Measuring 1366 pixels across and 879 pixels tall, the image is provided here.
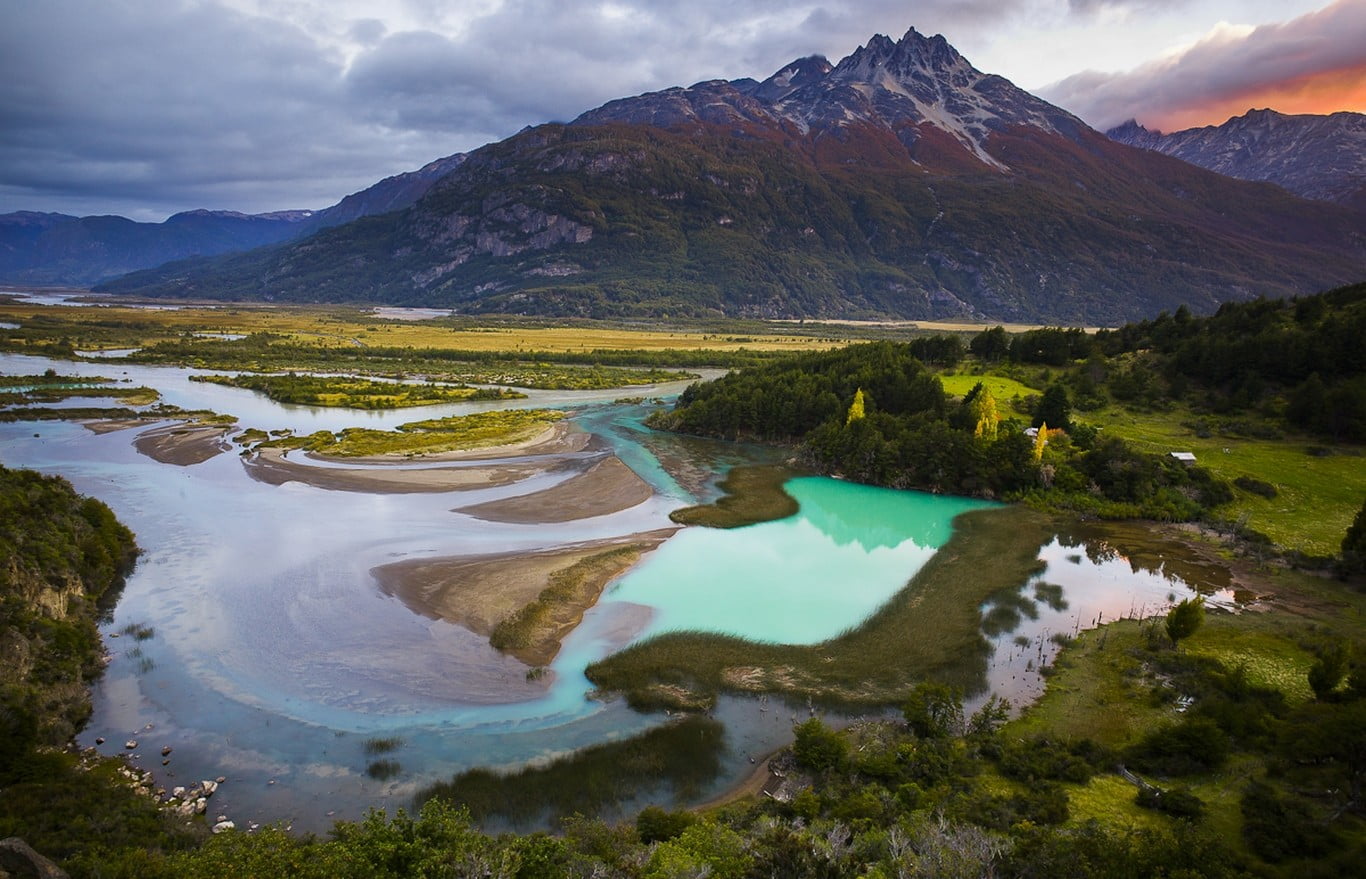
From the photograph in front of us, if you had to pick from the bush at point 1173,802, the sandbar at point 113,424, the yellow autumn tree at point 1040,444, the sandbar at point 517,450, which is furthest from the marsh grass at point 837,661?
the sandbar at point 113,424

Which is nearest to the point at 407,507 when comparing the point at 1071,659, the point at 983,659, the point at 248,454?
the point at 248,454

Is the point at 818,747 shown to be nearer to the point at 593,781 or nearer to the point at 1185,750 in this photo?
the point at 593,781

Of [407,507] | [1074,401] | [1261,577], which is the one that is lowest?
[1261,577]

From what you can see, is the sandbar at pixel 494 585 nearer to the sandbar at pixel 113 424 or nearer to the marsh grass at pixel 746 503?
the marsh grass at pixel 746 503

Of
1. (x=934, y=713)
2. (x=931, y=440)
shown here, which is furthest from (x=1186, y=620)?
(x=931, y=440)

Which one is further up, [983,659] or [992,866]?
[992,866]

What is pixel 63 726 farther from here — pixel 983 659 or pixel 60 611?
pixel 983 659
